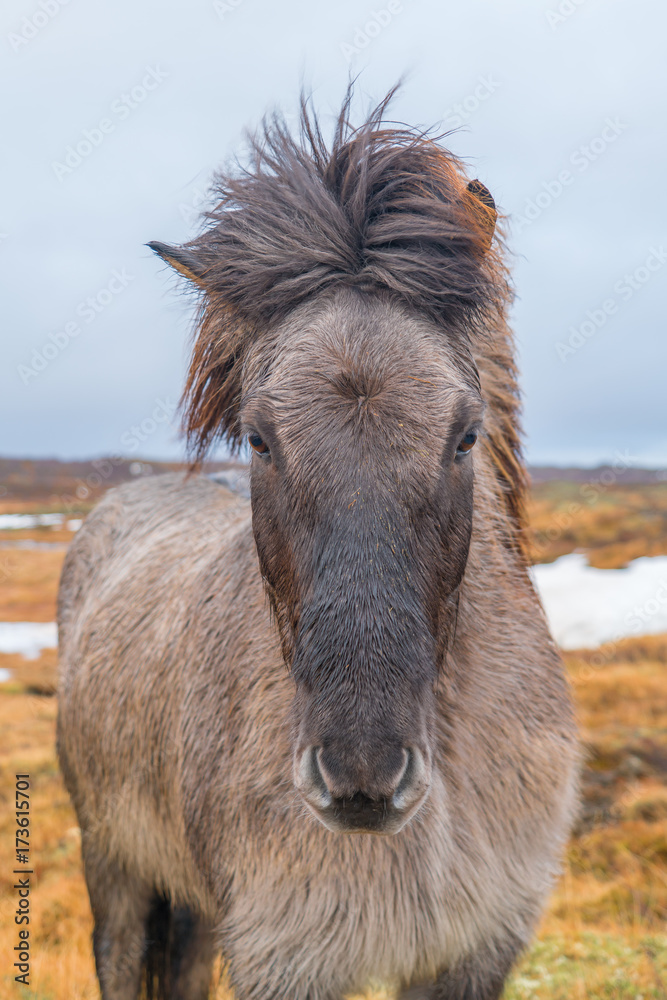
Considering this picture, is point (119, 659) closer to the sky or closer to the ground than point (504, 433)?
closer to the ground

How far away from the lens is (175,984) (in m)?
4.73

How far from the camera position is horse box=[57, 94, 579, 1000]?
2129mm

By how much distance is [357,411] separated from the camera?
2.28m

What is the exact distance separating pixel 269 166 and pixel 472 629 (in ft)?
7.11

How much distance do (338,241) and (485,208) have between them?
598mm

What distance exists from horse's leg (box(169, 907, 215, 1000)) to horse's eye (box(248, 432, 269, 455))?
12.2 ft

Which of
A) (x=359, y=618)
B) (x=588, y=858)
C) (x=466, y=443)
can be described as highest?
(x=466, y=443)

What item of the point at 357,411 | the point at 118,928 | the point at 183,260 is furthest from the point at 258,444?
the point at 118,928

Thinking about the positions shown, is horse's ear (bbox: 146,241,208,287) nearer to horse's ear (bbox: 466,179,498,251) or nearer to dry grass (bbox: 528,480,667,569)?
horse's ear (bbox: 466,179,498,251)

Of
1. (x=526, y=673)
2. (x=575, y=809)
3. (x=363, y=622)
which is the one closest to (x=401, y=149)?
(x=363, y=622)

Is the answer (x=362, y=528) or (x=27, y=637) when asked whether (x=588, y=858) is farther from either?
(x=27, y=637)

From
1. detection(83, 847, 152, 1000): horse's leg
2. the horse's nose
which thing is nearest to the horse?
the horse's nose

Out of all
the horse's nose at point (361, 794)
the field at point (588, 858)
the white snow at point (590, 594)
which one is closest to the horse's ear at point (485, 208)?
the field at point (588, 858)

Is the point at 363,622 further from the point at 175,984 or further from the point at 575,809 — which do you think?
the point at 175,984
